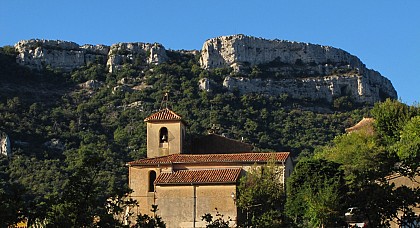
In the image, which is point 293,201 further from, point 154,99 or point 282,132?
point 154,99

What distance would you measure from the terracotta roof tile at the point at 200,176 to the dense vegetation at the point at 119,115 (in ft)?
66.5

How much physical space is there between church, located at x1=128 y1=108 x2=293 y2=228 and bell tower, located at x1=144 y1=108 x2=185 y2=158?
62mm

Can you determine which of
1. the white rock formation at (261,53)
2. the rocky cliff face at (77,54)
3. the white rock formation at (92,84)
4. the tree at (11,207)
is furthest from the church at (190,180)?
the white rock formation at (261,53)

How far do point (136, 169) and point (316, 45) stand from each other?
2997 inches

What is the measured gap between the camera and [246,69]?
115625 millimetres

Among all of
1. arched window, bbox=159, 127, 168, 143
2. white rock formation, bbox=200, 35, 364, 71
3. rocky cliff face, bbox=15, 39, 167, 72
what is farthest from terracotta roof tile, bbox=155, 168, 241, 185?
white rock formation, bbox=200, 35, 364, 71

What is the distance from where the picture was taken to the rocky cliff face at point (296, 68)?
361 ft

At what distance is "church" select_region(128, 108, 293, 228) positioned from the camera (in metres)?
46.0

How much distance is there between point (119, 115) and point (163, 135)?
45.9 metres

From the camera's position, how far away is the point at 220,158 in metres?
48.3

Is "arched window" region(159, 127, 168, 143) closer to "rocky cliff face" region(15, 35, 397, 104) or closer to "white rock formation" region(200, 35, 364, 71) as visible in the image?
"rocky cliff face" region(15, 35, 397, 104)

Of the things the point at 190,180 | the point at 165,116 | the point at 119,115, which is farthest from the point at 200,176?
the point at 119,115

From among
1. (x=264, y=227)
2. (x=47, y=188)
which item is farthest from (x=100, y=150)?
(x=264, y=227)

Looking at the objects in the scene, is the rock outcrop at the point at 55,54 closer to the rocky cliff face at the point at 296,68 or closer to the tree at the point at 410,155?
the rocky cliff face at the point at 296,68
